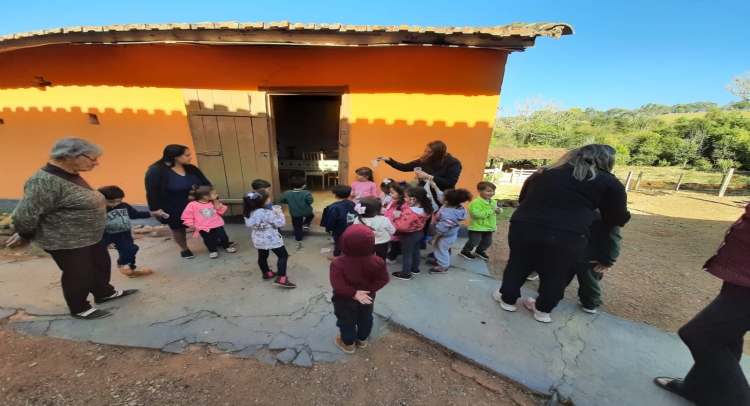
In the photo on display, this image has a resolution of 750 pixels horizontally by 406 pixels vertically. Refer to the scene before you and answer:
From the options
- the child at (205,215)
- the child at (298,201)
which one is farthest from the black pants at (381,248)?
the child at (205,215)

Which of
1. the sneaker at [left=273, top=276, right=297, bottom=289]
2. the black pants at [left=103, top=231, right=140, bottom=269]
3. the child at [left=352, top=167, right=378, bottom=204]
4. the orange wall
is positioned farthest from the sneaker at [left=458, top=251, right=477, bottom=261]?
the black pants at [left=103, top=231, right=140, bottom=269]

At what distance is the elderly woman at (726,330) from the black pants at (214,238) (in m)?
4.51

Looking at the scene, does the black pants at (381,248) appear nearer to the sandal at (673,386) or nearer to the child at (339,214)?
the child at (339,214)

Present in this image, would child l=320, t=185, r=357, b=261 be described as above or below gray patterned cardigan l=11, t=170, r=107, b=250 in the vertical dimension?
below

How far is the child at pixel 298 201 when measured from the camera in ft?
12.8

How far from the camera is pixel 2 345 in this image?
2.15 metres

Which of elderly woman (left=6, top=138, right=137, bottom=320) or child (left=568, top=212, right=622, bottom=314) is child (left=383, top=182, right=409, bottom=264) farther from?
elderly woman (left=6, top=138, right=137, bottom=320)

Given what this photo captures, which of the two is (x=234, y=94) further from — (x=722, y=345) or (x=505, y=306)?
(x=722, y=345)

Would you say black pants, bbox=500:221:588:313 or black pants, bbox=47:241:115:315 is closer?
black pants, bbox=500:221:588:313

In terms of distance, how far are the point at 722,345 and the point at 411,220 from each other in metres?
2.22

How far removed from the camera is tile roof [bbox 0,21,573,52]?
11.1ft

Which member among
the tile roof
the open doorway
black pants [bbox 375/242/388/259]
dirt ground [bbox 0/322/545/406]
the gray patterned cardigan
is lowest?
dirt ground [bbox 0/322/545/406]

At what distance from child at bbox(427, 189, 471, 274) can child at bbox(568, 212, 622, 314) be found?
1.17m

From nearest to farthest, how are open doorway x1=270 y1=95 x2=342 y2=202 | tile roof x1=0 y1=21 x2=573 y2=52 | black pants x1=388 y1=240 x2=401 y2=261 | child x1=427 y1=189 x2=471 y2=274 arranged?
child x1=427 y1=189 x2=471 y2=274 < tile roof x1=0 y1=21 x2=573 y2=52 < black pants x1=388 y1=240 x2=401 y2=261 < open doorway x1=270 y1=95 x2=342 y2=202
